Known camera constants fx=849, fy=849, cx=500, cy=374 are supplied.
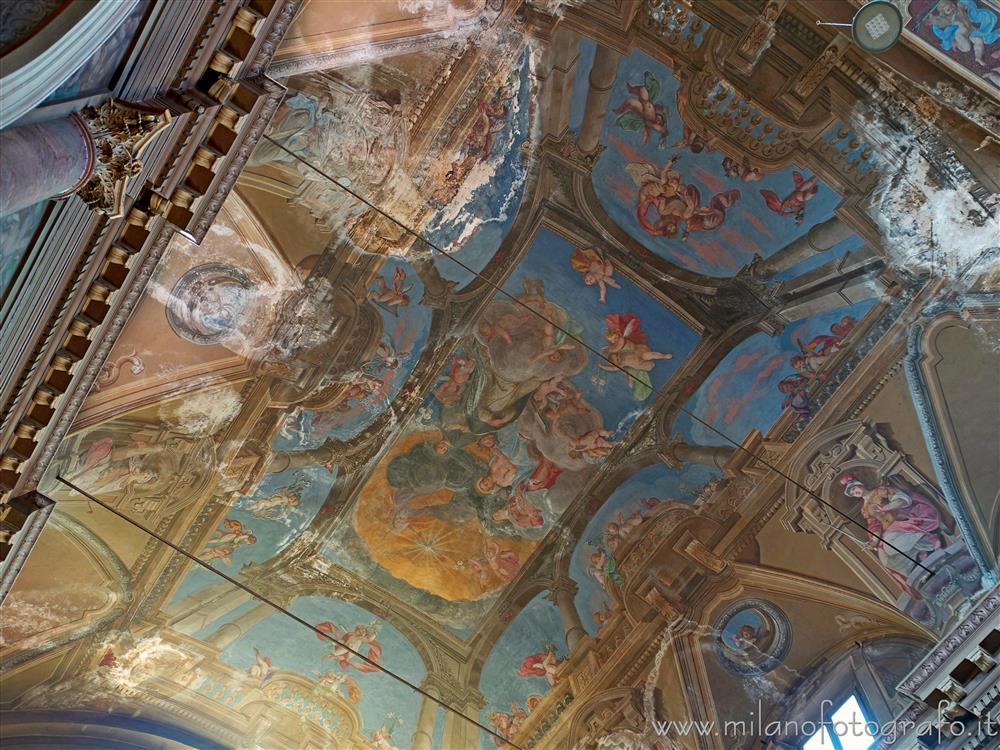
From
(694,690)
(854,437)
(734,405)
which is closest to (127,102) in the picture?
(734,405)

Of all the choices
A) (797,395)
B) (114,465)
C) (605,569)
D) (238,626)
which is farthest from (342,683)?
(797,395)

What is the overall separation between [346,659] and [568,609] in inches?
131

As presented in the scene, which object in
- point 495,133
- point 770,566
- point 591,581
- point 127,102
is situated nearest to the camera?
point 127,102

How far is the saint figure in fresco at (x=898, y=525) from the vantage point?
31.2 ft

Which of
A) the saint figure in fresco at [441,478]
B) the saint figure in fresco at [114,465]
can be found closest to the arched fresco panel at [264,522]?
the saint figure in fresco at [441,478]

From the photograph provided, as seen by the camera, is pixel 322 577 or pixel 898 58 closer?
pixel 898 58

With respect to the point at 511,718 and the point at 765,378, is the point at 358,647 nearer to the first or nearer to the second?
the point at 511,718

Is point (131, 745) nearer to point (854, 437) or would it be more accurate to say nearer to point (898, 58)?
point (854, 437)

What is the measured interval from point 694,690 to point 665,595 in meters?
1.24

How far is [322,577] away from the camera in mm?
12047

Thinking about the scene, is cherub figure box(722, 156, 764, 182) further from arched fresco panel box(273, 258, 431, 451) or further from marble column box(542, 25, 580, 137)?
arched fresco panel box(273, 258, 431, 451)

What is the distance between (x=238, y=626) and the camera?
11.8 m

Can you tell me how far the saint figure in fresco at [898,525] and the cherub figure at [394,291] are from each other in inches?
227

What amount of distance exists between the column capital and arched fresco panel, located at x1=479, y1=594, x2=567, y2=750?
315 inches
